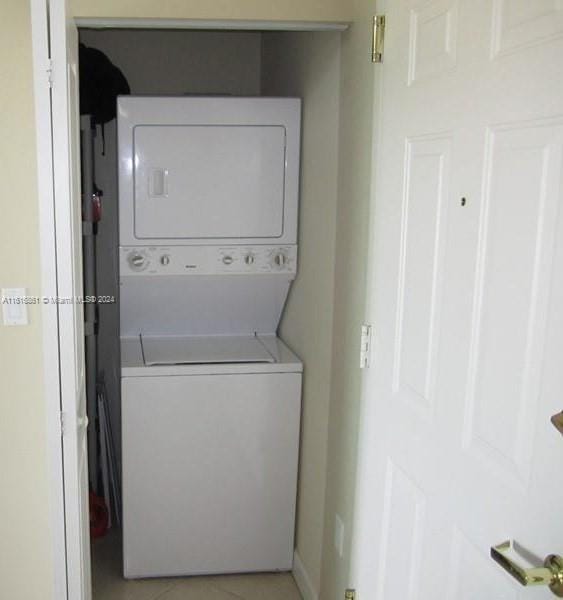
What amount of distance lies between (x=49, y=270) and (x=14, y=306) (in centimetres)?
62

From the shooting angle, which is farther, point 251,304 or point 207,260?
point 251,304

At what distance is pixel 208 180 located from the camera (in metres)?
2.66

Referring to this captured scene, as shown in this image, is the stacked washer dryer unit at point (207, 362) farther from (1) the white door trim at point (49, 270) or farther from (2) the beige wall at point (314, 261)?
(1) the white door trim at point (49, 270)

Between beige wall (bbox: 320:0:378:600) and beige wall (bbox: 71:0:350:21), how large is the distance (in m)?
0.10

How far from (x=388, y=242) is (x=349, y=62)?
2.38 feet

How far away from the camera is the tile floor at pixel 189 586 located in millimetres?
2648

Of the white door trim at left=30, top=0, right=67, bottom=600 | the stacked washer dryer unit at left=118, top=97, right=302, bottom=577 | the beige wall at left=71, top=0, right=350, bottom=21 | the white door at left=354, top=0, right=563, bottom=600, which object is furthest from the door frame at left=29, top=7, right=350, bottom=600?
the stacked washer dryer unit at left=118, top=97, right=302, bottom=577

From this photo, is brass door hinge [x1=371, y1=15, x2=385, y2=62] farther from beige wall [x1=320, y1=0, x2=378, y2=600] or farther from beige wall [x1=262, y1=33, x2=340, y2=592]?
beige wall [x1=262, y1=33, x2=340, y2=592]

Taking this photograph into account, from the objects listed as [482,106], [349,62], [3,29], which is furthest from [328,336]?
[3,29]

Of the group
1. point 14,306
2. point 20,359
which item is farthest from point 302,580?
point 14,306

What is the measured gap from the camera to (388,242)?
1.72 metres

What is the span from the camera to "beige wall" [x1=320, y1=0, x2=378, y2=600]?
197 cm

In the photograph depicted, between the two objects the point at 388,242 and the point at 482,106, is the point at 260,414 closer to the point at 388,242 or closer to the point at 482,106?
the point at 388,242

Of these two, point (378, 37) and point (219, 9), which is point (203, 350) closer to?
point (219, 9)
